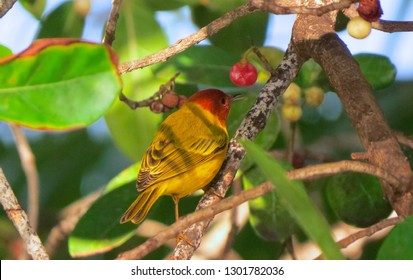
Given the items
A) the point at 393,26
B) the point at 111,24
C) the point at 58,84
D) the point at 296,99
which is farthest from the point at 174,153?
the point at 58,84

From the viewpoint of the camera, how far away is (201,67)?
196 centimetres

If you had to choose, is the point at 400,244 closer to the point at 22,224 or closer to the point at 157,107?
the point at 22,224

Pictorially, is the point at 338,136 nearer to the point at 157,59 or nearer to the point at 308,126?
the point at 308,126

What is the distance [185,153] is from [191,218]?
3.63ft

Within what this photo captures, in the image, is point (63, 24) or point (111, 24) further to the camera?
point (63, 24)

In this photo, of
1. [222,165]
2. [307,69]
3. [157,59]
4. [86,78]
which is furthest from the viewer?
[307,69]

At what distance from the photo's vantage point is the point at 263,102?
1534 mm

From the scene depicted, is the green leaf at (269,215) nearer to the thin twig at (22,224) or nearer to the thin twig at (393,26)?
the thin twig at (393,26)

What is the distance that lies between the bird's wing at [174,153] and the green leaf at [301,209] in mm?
991

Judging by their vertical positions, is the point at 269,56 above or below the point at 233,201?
below

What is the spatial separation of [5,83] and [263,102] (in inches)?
23.9

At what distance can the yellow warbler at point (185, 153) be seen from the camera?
1851mm

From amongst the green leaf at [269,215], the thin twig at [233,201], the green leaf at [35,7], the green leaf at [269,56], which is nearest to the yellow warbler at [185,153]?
the green leaf at [269,215]
